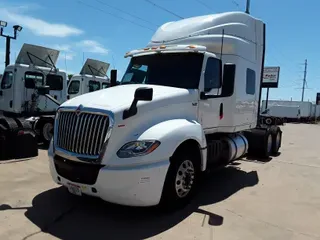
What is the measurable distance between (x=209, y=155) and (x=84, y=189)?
2819 mm

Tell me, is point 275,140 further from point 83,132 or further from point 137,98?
point 83,132

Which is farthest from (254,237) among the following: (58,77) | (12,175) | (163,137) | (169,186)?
(58,77)

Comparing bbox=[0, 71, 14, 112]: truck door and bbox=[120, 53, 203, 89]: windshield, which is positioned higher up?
bbox=[120, 53, 203, 89]: windshield

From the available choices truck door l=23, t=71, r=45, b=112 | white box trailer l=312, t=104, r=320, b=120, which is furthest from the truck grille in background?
white box trailer l=312, t=104, r=320, b=120

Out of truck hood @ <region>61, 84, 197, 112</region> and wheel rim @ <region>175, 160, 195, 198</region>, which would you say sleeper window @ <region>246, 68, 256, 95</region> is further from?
Result: wheel rim @ <region>175, 160, 195, 198</region>

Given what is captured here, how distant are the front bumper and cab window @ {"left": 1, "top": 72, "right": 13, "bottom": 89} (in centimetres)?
855

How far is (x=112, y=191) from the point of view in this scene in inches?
173

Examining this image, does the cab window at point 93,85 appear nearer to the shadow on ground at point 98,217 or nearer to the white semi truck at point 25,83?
the white semi truck at point 25,83

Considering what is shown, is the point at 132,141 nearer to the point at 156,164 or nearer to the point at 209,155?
the point at 156,164

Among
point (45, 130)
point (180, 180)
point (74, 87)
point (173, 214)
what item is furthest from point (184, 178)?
point (74, 87)

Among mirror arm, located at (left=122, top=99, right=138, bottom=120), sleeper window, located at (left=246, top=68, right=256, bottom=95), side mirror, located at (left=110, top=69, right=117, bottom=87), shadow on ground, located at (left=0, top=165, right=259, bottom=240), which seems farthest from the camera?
sleeper window, located at (left=246, top=68, right=256, bottom=95)

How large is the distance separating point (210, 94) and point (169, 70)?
90cm

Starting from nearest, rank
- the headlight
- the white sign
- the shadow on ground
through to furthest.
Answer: the shadow on ground, the headlight, the white sign

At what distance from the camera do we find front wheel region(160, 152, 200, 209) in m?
4.92
